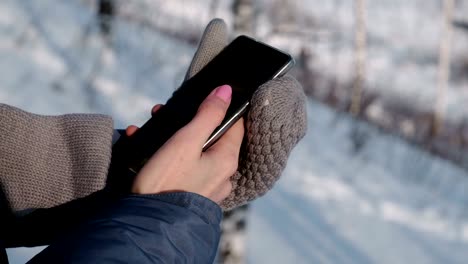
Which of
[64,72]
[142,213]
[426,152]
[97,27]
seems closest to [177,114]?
[142,213]

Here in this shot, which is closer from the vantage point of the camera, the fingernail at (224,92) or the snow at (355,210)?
the fingernail at (224,92)

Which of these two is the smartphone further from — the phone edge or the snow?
the snow

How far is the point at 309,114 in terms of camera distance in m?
7.88

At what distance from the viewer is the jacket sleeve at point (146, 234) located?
0.88 m

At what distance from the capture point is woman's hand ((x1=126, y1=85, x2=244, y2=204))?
3.36 ft

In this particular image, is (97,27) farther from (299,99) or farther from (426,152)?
(299,99)

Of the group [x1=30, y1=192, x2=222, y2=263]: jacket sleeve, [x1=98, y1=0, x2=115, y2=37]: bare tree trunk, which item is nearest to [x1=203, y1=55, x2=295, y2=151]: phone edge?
[x1=30, y1=192, x2=222, y2=263]: jacket sleeve

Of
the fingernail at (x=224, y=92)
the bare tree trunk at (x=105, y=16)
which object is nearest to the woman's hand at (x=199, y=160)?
the fingernail at (x=224, y=92)

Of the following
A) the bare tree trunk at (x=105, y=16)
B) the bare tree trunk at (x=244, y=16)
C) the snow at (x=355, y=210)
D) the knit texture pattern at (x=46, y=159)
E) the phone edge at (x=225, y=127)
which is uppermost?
the phone edge at (x=225, y=127)

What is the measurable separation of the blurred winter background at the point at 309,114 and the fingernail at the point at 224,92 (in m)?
1.90

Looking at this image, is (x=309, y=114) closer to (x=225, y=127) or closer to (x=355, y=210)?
(x=355, y=210)

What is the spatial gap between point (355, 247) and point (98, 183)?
3457mm

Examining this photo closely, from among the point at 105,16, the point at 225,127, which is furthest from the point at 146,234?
the point at 105,16

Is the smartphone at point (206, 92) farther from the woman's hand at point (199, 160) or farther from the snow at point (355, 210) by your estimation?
the snow at point (355, 210)
